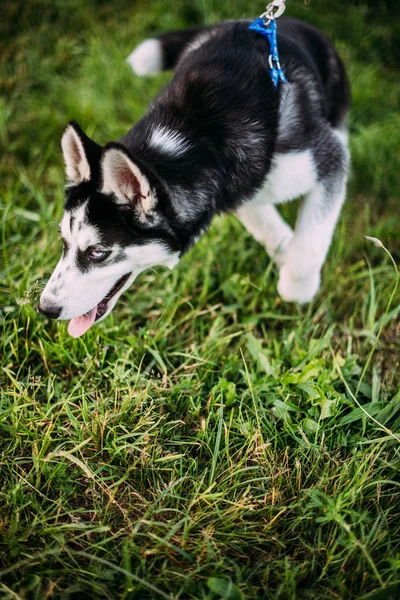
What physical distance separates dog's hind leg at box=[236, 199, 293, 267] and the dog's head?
3.45 ft

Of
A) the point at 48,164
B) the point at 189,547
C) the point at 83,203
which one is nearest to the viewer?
the point at 189,547

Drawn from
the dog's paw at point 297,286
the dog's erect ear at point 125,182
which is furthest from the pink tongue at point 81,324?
the dog's paw at point 297,286

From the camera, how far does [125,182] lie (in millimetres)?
2131

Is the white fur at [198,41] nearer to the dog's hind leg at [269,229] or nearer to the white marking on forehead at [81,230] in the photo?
the dog's hind leg at [269,229]

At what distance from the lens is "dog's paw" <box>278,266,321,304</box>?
3.00 metres

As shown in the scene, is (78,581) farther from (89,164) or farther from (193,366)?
(89,164)

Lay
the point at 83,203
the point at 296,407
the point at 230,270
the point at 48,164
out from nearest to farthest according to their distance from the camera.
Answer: the point at 83,203 → the point at 296,407 → the point at 230,270 → the point at 48,164

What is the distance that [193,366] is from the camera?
269 centimetres

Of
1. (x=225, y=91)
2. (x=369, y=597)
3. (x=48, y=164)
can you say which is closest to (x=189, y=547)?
(x=369, y=597)

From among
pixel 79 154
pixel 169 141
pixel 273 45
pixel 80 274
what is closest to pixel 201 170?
pixel 169 141

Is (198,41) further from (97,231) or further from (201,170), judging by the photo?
(97,231)

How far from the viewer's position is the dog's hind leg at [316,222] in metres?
2.92

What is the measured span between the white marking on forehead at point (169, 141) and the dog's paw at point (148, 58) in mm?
1219

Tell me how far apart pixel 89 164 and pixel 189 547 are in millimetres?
1595
